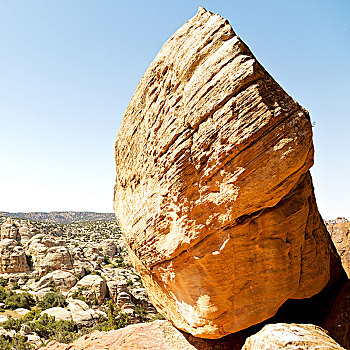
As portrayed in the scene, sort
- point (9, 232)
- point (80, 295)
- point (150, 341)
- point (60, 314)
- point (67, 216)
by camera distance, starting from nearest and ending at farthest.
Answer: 1. point (150, 341)
2. point (60, 314)
3. point (80, 295)
4. point (9, 232)
5. point (67, 216)

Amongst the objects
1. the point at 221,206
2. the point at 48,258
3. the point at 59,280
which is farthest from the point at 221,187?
the point at 48,258

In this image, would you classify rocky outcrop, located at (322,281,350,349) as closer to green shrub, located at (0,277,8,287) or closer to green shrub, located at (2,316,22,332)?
green shrub, located at (2,316,22,332)

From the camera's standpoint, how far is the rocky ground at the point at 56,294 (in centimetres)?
2683

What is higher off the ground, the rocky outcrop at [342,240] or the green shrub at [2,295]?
the green shrub at [2,295]

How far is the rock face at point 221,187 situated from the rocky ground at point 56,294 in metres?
16.3

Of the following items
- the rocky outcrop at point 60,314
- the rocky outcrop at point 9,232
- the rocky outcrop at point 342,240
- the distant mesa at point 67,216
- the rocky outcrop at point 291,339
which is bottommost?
the rocky outcrop at point 291,339

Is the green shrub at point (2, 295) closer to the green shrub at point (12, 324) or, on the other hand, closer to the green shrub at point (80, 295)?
the green shrub at point (80, 295)

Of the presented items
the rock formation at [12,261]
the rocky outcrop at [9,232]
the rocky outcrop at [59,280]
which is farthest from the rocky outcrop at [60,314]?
the rocky outcrop at [9,232]

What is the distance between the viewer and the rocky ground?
26.8 m

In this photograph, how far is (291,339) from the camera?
6.22 metres

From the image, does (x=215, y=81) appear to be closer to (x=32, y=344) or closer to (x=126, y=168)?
(x=126, y=168)

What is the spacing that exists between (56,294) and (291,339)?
38.2 m

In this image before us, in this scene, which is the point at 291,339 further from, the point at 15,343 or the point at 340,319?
the point at 15,343

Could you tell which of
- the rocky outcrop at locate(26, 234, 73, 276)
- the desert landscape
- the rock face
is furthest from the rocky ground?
the rock face
